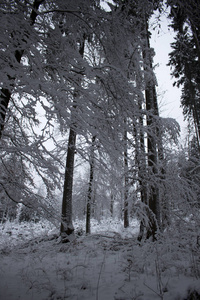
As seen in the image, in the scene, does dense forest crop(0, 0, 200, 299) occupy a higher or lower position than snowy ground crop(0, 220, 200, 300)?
higher

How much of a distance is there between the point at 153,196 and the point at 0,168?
4.88 meters

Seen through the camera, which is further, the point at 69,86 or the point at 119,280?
the point at 69,86

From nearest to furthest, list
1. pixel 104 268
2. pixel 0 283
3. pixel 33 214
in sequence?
1. pixel 0 283
2. pixel 33 214
3. pixel 104 268

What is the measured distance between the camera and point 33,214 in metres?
3.15

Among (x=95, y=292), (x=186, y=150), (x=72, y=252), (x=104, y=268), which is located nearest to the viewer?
(x=95, y=292)

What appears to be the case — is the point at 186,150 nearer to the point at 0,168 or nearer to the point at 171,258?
the point at 171,258

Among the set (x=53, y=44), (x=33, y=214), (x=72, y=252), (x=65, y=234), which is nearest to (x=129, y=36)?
(x=53, y=44)

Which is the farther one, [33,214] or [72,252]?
[72,252]

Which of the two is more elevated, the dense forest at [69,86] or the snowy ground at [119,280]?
the dense forest at [69,86]

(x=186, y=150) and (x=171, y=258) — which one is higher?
(x=186, y=150)

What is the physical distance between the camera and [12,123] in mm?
3879

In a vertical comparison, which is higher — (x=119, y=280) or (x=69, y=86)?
(x=69, y=86)

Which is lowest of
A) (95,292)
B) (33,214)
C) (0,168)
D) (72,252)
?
(72,252)

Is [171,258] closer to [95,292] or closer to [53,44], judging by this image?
[95,292]
